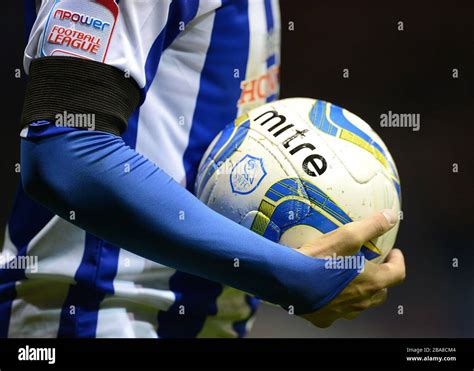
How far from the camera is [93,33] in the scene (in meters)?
1.00

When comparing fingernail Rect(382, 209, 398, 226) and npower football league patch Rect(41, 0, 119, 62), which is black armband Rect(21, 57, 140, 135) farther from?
fingernail Rect(382, 209, 398, 226)

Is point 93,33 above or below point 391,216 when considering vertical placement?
above

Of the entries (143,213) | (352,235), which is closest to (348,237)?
(352,235)

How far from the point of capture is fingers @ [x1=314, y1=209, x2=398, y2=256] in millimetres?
1126

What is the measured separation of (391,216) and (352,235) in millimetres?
84

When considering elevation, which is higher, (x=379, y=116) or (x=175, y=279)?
(x=379, y=116)

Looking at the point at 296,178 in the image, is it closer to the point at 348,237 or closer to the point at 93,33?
the point at 348,237

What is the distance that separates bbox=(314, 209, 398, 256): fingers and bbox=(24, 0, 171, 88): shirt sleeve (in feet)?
1.04

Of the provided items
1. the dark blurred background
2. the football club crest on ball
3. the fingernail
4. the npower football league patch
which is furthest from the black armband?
the dark blurred background

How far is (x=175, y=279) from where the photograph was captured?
127 cm

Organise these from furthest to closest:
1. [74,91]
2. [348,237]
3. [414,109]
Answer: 1. [414,109]
2. [348,237]
3. [74,91]

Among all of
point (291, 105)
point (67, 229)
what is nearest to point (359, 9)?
point (291, 105)

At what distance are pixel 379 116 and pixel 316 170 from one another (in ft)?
3.73

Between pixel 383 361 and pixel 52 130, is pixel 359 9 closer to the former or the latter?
pixel 383 361
